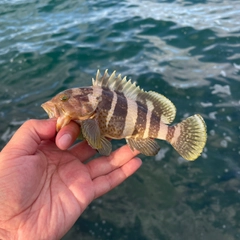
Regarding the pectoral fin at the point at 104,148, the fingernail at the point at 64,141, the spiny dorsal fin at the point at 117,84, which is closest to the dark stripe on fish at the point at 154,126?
the spiny dorsal fin at the point at 117,84

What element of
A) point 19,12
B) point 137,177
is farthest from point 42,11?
point 137,177

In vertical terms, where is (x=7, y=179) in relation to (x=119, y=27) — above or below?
above

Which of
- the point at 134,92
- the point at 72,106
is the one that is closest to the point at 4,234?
the point at 72,106

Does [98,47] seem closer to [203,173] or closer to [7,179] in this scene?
[203,173]

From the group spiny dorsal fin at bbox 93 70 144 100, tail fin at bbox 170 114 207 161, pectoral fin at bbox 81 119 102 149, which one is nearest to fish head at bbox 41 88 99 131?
pectoral fin at bbox 81 119 102 149

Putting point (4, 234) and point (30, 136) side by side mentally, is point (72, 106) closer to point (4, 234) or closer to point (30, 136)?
point (30, 136)

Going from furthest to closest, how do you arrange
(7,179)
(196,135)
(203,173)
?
1. (203,173)
2. (196,135)
3. (7,179)

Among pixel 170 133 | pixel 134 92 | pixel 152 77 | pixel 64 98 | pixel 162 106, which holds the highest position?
pixel 64 98

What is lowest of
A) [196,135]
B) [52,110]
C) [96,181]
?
[96,181]

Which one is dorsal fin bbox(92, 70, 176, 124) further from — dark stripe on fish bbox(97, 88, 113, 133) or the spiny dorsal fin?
dark stripe on fish bbox(97, 88, 113, 133)
